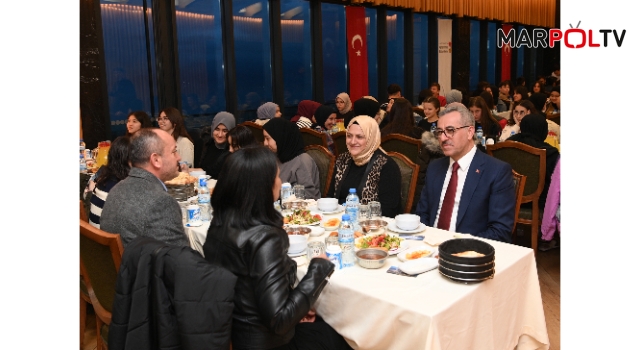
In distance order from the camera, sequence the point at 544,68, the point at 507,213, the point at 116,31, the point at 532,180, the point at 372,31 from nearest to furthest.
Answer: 1. the point at 507,213
2. the point at 532,180
3. the point at 116,31
4. the point at 372,31
5. the point at 544,68

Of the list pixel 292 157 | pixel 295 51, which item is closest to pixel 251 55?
pixel 295 51

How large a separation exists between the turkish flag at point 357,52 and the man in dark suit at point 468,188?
609 centimetres

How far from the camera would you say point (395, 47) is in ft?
33.1

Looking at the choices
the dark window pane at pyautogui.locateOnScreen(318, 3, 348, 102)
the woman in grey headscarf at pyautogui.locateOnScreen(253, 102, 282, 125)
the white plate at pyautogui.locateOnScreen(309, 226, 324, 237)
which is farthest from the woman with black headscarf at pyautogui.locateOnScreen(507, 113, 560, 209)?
the dark window pane at pyautogui.locateOnScreen(318, 3, 348, 102)

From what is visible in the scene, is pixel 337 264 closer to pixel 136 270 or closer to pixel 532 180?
pixel 136 270

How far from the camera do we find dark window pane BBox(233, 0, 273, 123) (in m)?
7.71

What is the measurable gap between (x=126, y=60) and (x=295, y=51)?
2.92m

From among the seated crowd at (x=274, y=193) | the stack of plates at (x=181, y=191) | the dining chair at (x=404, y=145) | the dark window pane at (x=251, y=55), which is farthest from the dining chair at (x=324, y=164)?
the dark window pane at (x=251, y=55)

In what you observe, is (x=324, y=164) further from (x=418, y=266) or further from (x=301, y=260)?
(x=418, y=266)

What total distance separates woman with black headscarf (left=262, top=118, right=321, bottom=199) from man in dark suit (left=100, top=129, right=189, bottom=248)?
1.38 metres

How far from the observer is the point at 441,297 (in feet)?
6.29

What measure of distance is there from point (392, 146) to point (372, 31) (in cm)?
508

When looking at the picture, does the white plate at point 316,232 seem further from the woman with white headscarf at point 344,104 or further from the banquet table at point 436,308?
the woman with white headscarf at point 344,104

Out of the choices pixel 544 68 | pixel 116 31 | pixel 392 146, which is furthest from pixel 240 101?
pixel 544 68
